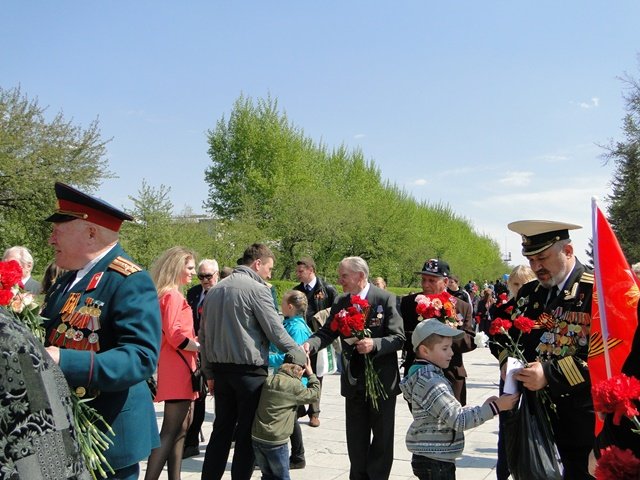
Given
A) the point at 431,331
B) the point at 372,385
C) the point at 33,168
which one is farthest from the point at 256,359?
the point at 33,168

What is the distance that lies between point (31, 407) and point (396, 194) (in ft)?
211

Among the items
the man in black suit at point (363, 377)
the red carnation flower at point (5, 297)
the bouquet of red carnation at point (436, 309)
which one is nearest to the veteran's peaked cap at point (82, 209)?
the red carnation flower at point (5, 297)

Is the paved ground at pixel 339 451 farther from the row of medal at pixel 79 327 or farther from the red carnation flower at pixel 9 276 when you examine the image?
the red carnation flower at pixel 9 276

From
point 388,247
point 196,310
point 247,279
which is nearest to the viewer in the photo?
point 247,279

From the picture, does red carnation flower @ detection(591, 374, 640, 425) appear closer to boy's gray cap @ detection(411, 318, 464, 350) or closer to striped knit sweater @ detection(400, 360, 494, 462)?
striped knit sweater @ detection(400, 360, 494, 462)

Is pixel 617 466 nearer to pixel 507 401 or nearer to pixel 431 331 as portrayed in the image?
pixel 507 401

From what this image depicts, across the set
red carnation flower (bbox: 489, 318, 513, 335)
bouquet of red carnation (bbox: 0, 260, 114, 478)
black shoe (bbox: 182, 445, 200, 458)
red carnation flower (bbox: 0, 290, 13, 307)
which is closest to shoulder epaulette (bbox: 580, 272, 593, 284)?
red carnation flower (bbox: 489, 318, 513, 335)

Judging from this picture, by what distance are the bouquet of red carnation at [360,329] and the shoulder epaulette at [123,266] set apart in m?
2.83

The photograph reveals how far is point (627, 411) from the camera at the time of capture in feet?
7.00

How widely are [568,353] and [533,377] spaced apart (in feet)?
1.01

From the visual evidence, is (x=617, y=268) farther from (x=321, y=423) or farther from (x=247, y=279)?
(x=321, y=423)

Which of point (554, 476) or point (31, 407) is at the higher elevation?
point (31, 407)

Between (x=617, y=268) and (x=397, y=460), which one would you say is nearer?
(x=617, y=268)

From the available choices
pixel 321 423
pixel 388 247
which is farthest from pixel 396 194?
pixel 321 423
